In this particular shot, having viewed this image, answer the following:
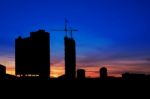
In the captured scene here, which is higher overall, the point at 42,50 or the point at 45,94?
the point at 42,50

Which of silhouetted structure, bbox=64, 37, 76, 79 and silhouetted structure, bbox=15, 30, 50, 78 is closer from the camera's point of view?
silhouetted structure, bbox=64, 37, 76, 79

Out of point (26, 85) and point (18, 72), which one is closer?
point (26, 85)

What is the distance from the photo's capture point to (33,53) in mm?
158000

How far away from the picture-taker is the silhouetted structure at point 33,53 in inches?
5487

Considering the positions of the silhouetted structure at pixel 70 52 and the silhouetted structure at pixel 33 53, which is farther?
the silhouetted structure at pixel 33 53

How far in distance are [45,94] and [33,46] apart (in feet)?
452

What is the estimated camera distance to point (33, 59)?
154375 millimetres

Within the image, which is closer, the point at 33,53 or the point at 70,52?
the point at 70,52

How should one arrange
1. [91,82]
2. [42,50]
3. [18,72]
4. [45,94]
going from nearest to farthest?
[45,94] < [91,82] < [18,72] < [42,50]

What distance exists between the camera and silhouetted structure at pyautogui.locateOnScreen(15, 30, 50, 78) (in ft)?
457

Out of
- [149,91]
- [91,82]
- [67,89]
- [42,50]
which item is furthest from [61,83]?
[42,50]

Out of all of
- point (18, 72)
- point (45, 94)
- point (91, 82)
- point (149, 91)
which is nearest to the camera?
point (45, 94)

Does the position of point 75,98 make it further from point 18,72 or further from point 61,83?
point 18,72

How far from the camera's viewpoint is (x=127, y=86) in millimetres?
19078
